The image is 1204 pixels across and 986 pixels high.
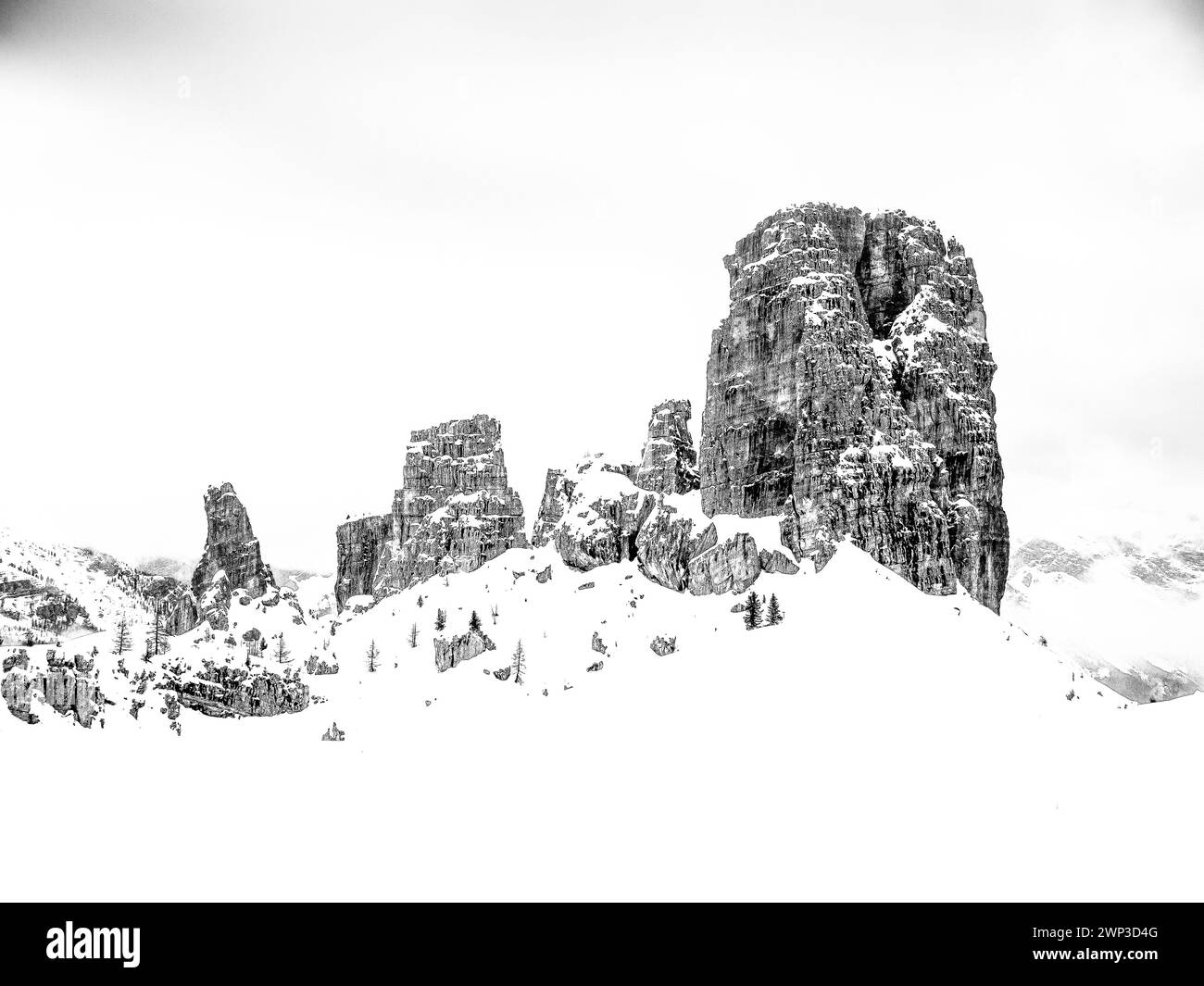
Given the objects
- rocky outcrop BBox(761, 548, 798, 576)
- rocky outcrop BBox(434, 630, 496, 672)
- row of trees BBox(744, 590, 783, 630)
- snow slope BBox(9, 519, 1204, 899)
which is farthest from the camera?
rocky outcrop BBox(434, 630, 496, 672)

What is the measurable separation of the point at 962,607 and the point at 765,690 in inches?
1282

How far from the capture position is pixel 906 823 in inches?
1171

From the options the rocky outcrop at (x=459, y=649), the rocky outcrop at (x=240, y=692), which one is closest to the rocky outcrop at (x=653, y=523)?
the rocky outcrop at (x=459, y=649)

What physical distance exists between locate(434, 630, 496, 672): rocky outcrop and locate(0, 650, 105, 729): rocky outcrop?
145ft

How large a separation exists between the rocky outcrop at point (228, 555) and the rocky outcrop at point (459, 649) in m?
50.4

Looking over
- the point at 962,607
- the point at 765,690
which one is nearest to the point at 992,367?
the point at 962,607

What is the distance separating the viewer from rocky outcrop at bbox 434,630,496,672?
95625 millimetres

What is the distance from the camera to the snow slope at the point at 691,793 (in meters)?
24.5

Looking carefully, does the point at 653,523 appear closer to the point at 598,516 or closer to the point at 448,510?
the point at 598,516

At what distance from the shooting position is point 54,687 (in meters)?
50.1

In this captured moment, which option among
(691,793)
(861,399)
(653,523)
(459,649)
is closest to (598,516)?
(653,523)

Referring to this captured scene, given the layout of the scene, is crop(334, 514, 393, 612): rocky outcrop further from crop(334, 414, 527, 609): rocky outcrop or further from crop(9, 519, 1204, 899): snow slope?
crop(9, 519, 1204, 899): snow slope

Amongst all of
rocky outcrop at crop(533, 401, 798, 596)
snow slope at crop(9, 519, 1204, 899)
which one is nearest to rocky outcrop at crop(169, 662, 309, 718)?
snow slope at crop(9, 519, 1204, 899)

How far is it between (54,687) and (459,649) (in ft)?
160
